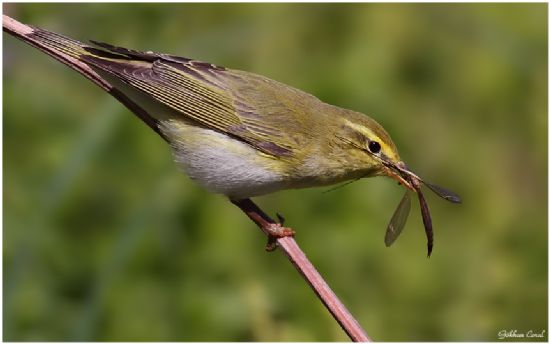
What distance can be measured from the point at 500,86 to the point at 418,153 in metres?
1.16

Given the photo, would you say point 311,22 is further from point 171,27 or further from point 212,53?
point 212,53

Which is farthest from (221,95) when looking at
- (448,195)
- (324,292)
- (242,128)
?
(324,292)

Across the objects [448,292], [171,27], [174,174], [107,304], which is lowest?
[448,292]

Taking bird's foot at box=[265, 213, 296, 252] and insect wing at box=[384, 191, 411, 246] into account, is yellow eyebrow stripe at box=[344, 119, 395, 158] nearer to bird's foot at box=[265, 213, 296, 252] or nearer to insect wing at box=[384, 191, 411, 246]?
insect wing at box=[384, 191, 411, 246]

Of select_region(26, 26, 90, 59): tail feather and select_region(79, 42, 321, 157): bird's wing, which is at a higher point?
select_region(26, 26, 90, 59): tail feather

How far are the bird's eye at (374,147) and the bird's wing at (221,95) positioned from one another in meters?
0.38

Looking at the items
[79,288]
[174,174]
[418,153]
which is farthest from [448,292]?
[79,288]

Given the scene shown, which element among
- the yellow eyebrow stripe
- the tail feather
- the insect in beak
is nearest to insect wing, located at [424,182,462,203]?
the insect in beak

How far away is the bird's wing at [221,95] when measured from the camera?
5.13 m

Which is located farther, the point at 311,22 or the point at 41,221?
the point at 311,22

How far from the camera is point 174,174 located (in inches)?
262

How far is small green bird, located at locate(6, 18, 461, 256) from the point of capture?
201 inches

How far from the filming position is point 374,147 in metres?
5.22

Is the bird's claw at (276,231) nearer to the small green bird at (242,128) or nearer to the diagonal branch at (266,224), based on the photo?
the diagonal branch at (266,224)
